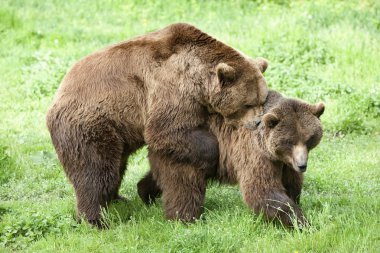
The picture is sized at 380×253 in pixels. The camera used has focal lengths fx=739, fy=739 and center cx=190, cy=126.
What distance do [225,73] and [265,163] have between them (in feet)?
3.06


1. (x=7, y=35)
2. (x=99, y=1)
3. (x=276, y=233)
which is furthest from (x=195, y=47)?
(x=99, y=1)

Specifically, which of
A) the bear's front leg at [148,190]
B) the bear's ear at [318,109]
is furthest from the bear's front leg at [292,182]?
the bear's front leg at [148,190]

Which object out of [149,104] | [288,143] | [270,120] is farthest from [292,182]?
[149,104]

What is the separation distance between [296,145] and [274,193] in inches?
19.4

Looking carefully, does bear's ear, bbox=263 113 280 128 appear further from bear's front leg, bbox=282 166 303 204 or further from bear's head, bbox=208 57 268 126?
bear's front leg, bbox=282 166 303 204

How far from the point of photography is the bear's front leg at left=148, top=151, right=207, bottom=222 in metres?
7.19

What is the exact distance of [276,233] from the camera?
6.59m

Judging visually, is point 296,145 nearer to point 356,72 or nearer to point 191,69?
point 191,69

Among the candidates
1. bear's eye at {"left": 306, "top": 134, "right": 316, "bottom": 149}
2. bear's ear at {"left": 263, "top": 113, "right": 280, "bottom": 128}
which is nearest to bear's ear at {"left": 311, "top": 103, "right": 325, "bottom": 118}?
bear's eye at {"left": 306, "top": 134, "right": 316, "bottom": 149}

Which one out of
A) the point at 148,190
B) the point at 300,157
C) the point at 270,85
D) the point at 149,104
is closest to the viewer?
the point at 300,157

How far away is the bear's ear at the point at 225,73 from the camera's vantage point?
7012mm

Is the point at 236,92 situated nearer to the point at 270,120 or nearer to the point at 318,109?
the point at 270,120

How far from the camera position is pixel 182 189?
722 cm

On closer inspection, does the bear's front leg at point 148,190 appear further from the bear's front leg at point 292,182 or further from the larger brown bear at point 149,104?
the bear's front leg at point 292,182
